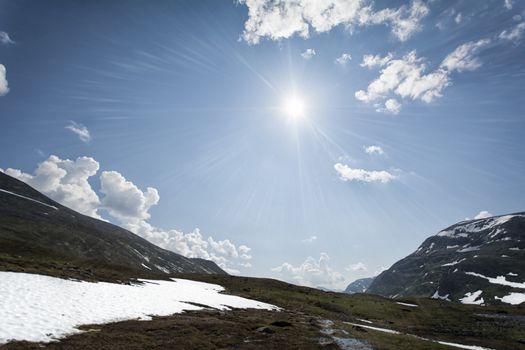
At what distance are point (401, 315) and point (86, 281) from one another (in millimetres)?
61893

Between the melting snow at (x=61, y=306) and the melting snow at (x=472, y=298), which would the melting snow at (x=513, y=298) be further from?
the melting snow at (x=61, y=306)

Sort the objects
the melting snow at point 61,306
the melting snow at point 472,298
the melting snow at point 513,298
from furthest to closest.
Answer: the melting snow at point 472,298 < the melting snow at point 513,298 < the melting snow at point 61,306

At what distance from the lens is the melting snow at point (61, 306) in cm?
2017

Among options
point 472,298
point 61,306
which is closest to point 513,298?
point 472,298

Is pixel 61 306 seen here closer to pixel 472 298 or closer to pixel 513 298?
pixel 513 298

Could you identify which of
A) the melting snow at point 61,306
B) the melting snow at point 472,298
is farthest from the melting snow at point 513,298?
the melting snow at point 61,306

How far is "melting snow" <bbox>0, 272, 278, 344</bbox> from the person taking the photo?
20175mm

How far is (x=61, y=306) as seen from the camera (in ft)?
86.1

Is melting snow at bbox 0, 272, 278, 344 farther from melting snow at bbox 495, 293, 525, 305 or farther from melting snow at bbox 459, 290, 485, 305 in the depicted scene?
melting snow at bbox 459, 290, 485, 305

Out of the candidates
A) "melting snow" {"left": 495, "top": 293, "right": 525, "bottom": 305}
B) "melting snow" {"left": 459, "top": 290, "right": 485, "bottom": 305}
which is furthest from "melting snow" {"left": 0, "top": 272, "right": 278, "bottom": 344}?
"melting snow" {"left": 459, "top": 290, "right": 485, "bottom": 305}

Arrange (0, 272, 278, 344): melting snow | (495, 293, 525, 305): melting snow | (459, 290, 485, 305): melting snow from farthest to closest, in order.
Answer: (459, 290, 485, 305): melting snow → (495, 293, 525, 305): melting snow → (0, 272, 278, 344): melting snow

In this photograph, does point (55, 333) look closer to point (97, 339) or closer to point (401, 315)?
point (97, 339)

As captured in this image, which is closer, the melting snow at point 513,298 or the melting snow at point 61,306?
the melting snow at point 61,306

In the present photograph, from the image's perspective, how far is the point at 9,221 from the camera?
151 metres
